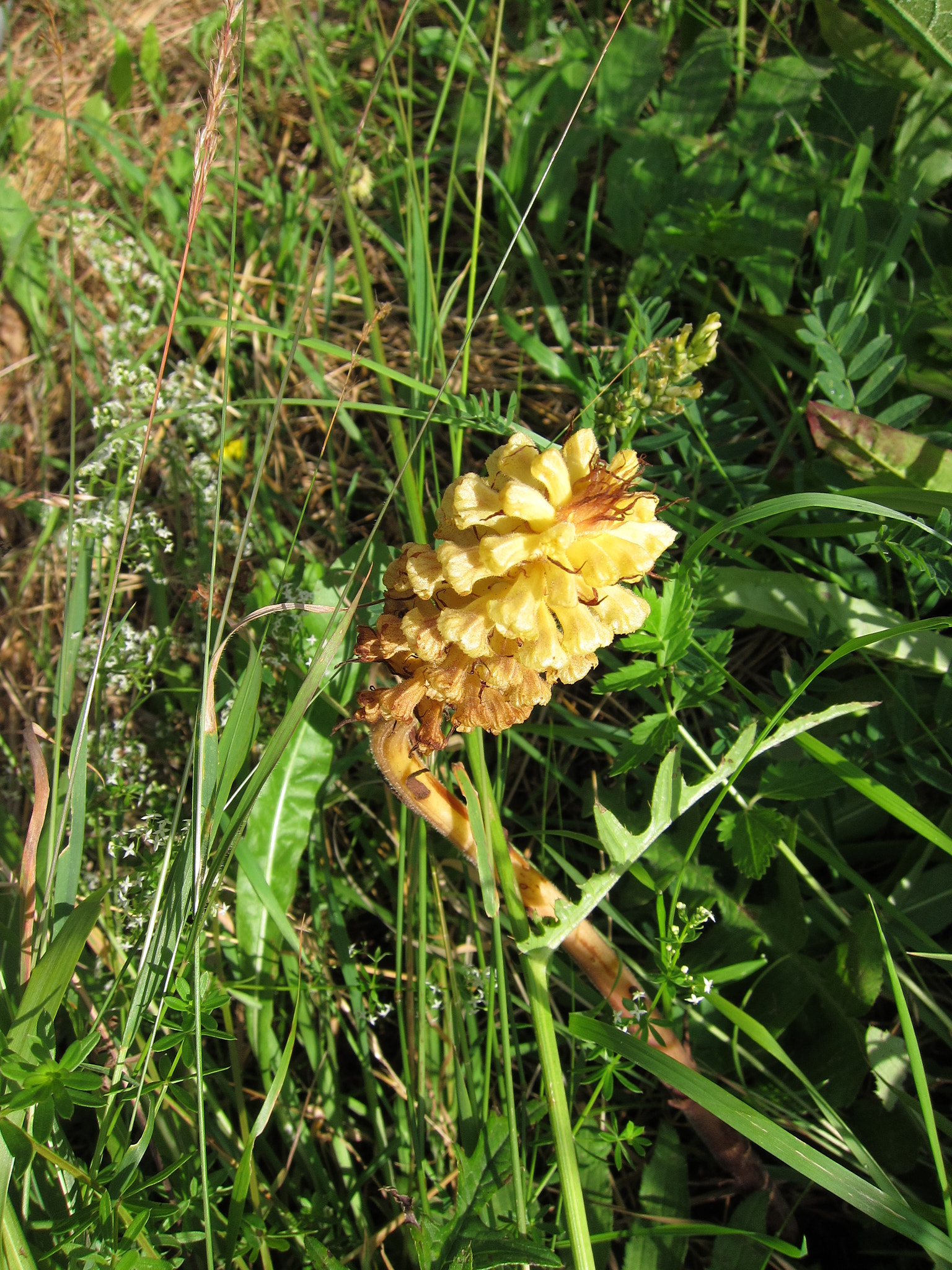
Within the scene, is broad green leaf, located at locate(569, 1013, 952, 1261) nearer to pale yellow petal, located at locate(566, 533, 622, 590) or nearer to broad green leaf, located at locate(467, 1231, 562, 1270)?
broad green leaf, located at locate(467, 1231, 562, 1270)

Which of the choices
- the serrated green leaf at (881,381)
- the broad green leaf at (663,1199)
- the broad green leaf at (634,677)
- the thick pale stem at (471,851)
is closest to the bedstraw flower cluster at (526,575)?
the thick pale stem at (471,851)

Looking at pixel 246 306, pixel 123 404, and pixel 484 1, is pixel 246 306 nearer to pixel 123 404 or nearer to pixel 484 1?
pixel 123 404

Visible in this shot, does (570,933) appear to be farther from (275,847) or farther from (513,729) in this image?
(275,847)

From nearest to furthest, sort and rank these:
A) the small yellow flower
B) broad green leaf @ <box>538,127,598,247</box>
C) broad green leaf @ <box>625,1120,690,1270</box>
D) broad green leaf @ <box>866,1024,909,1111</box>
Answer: broad green leaf @ <box>625,1120,690,1270</box> → broad green leaf @ <box>866,1024,909,1111</box> → broad green leaf @ <box>538,127,598,247</box> → the small yellow flower

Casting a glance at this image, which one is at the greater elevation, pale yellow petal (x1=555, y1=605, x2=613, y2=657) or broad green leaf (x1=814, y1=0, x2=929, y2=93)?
broad green leaf (x1=814, y1=0, x2=929, y2=93)

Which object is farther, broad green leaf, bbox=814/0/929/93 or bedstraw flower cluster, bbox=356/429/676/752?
broad green leaf, bbox=814/0/929/93

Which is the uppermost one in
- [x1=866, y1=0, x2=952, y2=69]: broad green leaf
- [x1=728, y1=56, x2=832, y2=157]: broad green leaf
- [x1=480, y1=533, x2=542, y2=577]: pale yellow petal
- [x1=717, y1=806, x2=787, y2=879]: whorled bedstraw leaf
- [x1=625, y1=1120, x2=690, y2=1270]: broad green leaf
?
[x1=866, y1=0, x2=952, y2=69]: broad green leaf

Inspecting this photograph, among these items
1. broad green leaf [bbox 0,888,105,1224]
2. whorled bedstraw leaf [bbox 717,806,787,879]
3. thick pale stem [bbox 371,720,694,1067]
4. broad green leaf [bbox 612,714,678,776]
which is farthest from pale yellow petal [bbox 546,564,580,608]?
broad green leaf [bbox 0,888,105,1224]

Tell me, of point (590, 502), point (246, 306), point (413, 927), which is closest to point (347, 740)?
point (413, 927)

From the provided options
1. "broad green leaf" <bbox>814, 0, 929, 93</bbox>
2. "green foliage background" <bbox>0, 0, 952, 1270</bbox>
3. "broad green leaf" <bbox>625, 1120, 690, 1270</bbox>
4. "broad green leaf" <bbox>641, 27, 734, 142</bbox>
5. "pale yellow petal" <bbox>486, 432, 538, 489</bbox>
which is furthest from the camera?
"broad green leaf" <bbox>641, 27, 734, 142</bbox>
